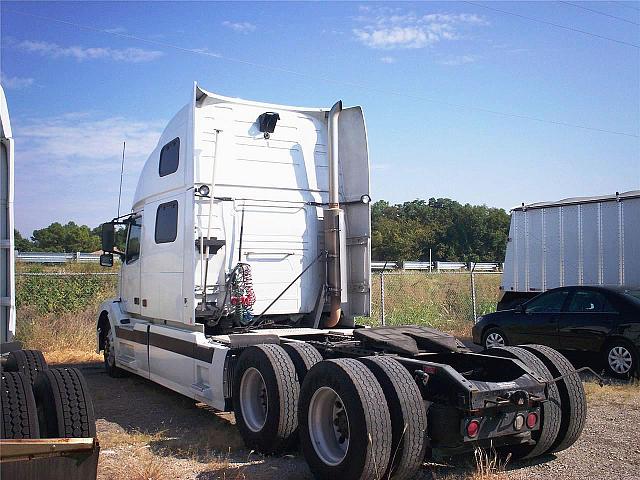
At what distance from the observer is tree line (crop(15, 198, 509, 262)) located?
46344mm

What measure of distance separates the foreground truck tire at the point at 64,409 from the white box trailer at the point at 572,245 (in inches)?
442

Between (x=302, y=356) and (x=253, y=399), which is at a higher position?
(x=302, y=356)

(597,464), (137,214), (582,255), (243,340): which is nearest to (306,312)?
(243,340)

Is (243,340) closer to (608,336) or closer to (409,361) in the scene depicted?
A: (409,361)

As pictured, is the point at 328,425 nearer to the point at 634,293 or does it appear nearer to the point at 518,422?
the point at 518,422

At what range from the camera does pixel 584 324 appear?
10898 mm

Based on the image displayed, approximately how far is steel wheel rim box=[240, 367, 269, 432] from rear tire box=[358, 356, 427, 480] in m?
1.79

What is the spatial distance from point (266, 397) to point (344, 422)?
1.22m

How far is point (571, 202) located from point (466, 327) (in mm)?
4634

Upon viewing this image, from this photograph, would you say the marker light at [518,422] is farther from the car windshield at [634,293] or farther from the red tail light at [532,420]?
the car windshield at [634,293]

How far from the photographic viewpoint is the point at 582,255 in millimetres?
14188

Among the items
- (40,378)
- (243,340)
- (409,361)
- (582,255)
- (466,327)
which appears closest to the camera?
(40,378)

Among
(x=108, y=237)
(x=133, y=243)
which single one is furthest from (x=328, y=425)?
(x=108, y=237)

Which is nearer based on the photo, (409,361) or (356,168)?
(409,361)
